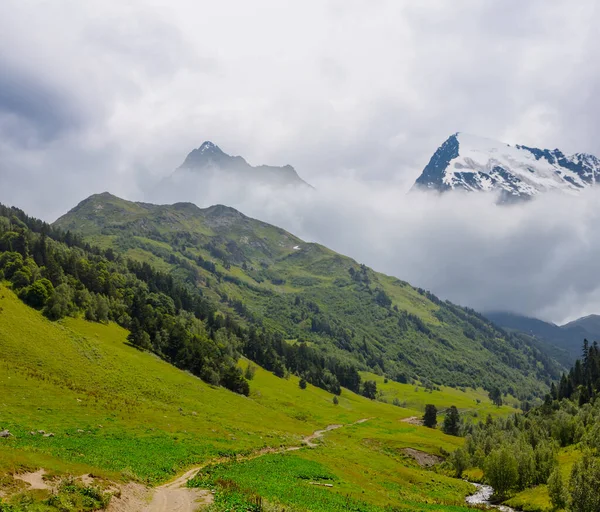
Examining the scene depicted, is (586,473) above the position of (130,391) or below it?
above

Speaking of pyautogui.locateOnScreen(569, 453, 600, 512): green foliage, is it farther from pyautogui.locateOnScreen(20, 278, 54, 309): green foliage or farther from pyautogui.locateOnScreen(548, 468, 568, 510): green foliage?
pyautogui.locateOnScreen(20, 278, 54, 309): green foliage

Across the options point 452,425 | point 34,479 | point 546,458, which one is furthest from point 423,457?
point 34,479

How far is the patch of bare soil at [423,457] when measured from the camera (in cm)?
11944

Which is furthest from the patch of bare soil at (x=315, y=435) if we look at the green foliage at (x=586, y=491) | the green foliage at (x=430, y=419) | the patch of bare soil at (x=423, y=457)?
the green foliage at (x=430, y=419)

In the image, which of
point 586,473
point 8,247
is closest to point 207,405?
point 586,473

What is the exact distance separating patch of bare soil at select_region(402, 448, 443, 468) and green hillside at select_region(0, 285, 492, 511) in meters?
2.76

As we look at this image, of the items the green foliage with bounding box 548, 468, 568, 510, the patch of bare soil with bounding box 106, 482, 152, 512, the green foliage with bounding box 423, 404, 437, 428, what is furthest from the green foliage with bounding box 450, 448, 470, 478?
the patch of bare soil with bounding box 106, 482, 152, 512

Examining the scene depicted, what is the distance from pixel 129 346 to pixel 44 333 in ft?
101

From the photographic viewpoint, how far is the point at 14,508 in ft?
74.8

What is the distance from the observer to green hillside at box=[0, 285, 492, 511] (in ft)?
124

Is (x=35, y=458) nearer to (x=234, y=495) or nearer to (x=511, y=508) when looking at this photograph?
(x=234, y=495)

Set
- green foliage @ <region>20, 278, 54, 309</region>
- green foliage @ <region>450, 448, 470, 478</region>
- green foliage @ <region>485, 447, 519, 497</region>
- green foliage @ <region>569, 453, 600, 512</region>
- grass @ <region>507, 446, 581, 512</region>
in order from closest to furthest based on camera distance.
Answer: green foliage @ <region>569, 453, 600, 512</region> → grass @ <region>507, 446, 581, 512</region> → green foliage @ <region>485, 447, 519, 497</region> → green foliage @ <region>450, 448, 470, 478</region> → green foliage @ <region>20, 278, 54, 309</region>

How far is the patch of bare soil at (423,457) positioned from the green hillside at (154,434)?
9.07ft

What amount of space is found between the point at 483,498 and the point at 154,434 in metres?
66.7
